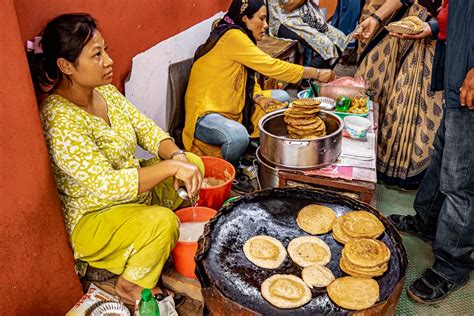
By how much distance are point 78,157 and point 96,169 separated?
102 mm

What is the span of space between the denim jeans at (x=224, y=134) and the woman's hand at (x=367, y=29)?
1.39 metres

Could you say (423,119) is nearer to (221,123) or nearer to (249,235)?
(221,123)

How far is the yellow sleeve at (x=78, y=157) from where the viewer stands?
203cm

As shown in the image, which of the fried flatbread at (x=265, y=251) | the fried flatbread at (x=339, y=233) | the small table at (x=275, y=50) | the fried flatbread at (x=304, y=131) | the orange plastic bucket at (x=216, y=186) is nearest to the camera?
the fried flatbread at (x=265, y=251)

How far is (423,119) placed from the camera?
367cm

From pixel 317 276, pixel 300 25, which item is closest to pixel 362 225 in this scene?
pixel 317 276

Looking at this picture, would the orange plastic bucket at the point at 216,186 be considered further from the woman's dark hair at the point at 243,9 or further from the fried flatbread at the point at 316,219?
the woman's dark hair at the point at 243,9

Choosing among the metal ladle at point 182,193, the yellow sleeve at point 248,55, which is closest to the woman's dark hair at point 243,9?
the yellow sleeve at point 248,55

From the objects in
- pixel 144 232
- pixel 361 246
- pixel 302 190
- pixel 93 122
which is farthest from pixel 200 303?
pixel 93 122

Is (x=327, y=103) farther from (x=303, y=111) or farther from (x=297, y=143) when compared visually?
(x=297, y=143)

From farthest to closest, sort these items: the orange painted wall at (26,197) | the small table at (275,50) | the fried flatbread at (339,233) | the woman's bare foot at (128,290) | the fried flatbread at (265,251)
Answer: the small table at (275,50)
the woman's bare foot at (128,290)
the fried flatbread at (339,233)
the fried flatbread at (265,251)
the orange painted wall at (26,197)

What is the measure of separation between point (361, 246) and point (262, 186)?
1239 mm

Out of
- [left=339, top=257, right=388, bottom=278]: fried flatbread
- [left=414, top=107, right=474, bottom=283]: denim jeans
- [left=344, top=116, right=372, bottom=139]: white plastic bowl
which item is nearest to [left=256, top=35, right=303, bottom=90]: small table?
[left=344, top=116, right=372, bottom=139]: white plastic bowl

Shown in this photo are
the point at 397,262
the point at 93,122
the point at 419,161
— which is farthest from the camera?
the point at 419,161
